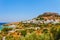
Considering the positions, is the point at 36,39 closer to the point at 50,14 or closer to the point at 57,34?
the point at 57,34

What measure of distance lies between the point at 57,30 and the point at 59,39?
1.37 meters

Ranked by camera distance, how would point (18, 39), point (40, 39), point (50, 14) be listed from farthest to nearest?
point (50, 14)
point (18, 39)
point (40, 39)

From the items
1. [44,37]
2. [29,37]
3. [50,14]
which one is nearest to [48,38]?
[44,37]

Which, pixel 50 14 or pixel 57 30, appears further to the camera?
pixel 50 14

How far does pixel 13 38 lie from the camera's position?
73.4 feet

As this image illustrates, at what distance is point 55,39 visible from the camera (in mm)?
20641

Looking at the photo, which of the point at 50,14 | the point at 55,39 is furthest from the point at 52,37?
the point at 50,14

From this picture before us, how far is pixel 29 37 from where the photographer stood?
20.5 meters

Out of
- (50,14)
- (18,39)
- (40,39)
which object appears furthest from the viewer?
(50,14)

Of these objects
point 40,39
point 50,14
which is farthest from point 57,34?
point 50,14

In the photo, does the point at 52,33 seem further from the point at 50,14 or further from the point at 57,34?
the point at 50,14

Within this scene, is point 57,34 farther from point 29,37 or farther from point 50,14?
point 50,14

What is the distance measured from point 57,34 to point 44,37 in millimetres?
1474

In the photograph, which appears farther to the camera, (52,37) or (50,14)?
(50,14)
